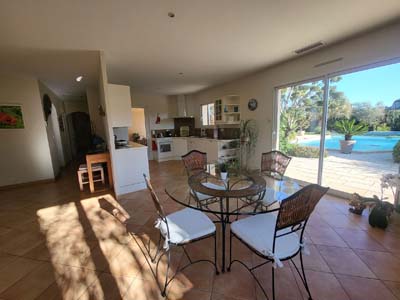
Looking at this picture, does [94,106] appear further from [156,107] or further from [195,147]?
[195,147]

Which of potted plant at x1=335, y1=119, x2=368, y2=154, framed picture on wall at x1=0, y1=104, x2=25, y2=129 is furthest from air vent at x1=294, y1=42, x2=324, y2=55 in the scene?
framed picture on wall at x1=0, y1=104, x2=25, y2=129

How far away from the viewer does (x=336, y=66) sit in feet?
9.20

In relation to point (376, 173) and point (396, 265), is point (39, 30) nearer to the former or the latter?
point (396, 265)

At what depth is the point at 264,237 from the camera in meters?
1.43

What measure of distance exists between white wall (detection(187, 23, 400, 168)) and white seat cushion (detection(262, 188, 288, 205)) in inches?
92.1

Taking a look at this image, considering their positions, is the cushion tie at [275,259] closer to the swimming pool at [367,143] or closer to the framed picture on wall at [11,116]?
the swimming pool at [367,143]

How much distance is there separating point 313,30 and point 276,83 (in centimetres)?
153

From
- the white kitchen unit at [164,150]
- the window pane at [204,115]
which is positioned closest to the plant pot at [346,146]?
the window pane at [204,115]

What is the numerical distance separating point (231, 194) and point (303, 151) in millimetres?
2708

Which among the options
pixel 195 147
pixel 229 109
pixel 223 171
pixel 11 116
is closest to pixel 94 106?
pixel 11 116

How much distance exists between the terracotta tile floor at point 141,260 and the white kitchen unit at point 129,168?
0.74m

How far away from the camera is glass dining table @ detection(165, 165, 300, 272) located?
1.65 metres

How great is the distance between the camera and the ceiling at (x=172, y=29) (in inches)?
69.7

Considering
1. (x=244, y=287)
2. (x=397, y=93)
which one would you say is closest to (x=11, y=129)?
(x=244, y=287)
